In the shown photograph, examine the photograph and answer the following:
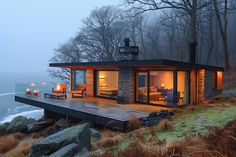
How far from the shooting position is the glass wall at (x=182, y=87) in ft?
37.2

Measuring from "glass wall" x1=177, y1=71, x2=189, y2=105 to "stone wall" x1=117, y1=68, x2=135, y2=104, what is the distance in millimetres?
2164

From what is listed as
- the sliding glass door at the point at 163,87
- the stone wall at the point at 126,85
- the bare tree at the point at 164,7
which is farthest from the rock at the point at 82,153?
the bare tree at the point at 164,7

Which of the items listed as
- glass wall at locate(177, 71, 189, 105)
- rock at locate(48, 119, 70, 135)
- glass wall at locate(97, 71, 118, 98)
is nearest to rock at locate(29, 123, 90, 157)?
rock at locate(48, 119, 70, 135)

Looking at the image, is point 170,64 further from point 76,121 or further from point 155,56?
point 155,56

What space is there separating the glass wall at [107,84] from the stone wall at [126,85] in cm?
97

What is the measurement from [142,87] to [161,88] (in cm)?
105

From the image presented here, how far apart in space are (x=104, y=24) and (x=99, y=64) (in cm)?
1893

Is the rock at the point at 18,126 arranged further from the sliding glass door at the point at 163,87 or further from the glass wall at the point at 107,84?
the sliding glass door at the point at 163,87

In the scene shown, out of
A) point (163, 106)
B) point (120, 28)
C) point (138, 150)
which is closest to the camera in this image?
point (138, 150)

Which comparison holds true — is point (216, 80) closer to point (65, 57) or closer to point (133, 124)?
point (133, 124)

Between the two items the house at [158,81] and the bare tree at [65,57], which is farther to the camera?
the bare tree at [65,57]

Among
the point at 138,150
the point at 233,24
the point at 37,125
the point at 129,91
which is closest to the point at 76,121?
the point at 37,125

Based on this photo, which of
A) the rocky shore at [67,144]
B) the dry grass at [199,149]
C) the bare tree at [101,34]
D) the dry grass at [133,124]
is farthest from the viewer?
the bare tree at [101,34]

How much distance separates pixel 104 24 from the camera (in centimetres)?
3141
